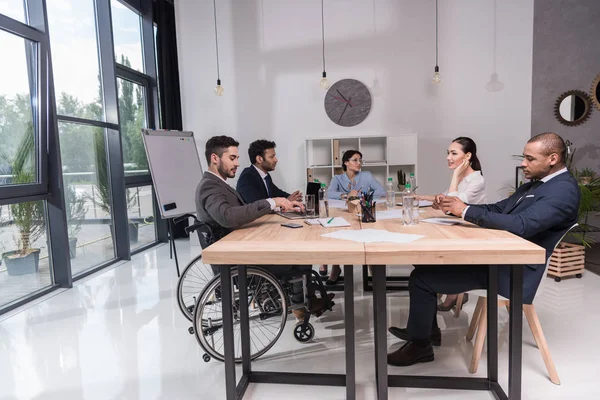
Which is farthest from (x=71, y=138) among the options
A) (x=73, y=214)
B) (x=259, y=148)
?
(x=259, y=148)

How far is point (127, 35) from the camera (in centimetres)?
538

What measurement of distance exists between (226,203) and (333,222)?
0.60 metres

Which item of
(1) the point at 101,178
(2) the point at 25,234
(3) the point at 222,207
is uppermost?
(1) the point at 101,178

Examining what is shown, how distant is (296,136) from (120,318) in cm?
331

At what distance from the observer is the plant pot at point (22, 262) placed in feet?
11.5

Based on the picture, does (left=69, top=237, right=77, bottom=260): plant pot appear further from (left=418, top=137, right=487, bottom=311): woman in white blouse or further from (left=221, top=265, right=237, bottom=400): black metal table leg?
(left=418, top=137, right=487, bottom=311): woman in white blouse

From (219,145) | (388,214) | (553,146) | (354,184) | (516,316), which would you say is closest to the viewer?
(516,316)

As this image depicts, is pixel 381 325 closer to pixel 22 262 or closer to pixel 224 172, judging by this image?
pixel 224 172

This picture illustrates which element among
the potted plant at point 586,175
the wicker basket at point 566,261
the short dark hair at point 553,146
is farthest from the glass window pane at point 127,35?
the potted plant at point 586,175

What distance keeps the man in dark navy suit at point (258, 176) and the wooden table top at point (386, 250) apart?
1345 mm

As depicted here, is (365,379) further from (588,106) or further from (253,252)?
(588,106)

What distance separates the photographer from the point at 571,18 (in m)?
4.89

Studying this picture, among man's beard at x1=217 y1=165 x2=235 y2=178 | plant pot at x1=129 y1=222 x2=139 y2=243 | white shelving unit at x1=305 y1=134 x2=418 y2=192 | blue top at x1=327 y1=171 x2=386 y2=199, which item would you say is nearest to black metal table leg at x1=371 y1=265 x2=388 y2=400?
man's beard at x1=217 y1=165 x2=235 y2=178

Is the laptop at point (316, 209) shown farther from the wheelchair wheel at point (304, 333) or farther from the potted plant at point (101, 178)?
the potted plant at point (101, 178)
